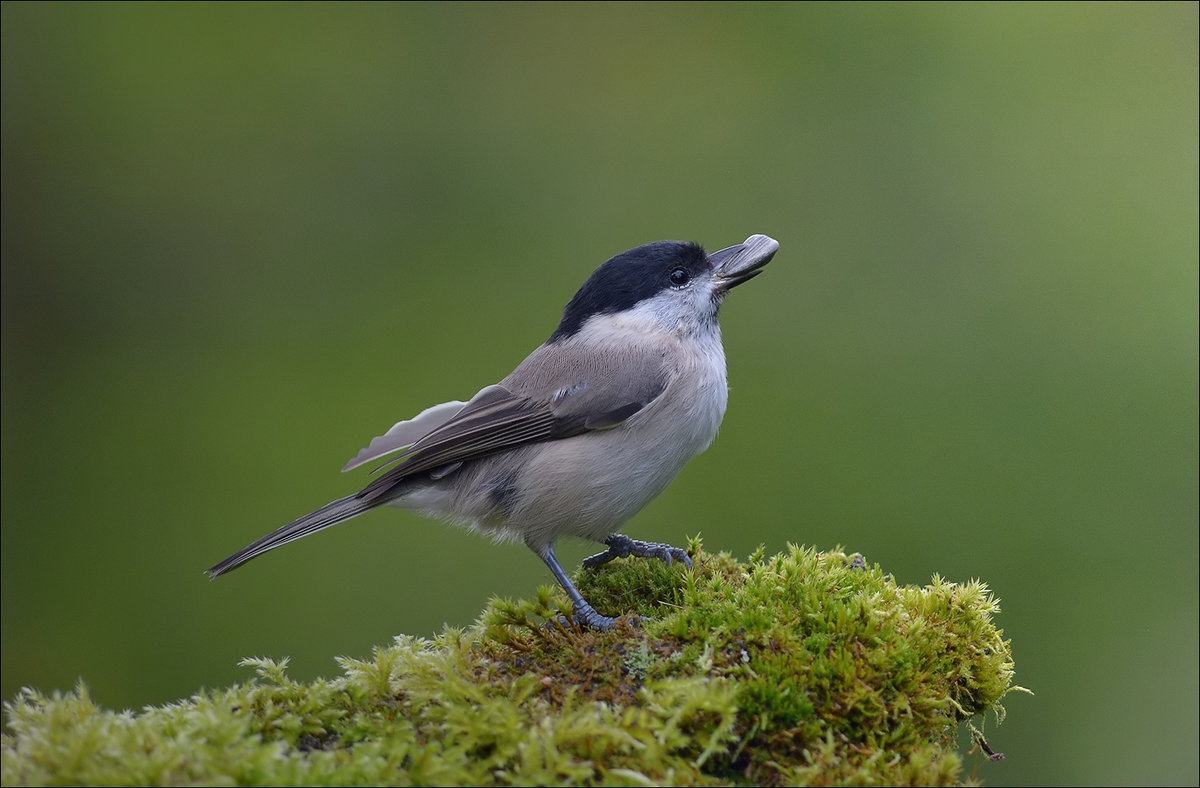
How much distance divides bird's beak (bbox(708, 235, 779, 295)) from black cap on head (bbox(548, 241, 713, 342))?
0.11m

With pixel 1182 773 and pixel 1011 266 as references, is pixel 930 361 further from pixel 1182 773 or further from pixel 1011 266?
pixel 1182 773

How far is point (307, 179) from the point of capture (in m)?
8.56

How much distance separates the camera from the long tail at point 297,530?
12.0 ft

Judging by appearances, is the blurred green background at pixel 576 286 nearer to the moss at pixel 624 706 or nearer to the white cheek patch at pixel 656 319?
the white cheek patch at pixel 656 319

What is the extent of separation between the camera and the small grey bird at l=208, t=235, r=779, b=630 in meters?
3.74

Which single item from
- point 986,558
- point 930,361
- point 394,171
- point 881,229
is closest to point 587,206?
point 394,171

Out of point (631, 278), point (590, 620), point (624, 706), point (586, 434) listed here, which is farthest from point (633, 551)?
point (624, 706)

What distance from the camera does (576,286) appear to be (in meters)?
7.73

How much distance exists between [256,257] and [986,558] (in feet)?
20.7

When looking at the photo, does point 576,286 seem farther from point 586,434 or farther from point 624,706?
point 624,706

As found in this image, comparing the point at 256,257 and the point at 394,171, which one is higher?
the point at 394,171

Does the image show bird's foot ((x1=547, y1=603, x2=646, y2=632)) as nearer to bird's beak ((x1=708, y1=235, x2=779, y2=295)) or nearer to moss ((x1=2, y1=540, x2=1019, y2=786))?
moss ((x1=2, y1=540, x2=1019, y2=786))

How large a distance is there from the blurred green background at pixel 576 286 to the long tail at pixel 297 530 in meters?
3.13

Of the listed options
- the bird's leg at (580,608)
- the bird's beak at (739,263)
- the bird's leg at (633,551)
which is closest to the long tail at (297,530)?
the bird's leg at (580,608)
